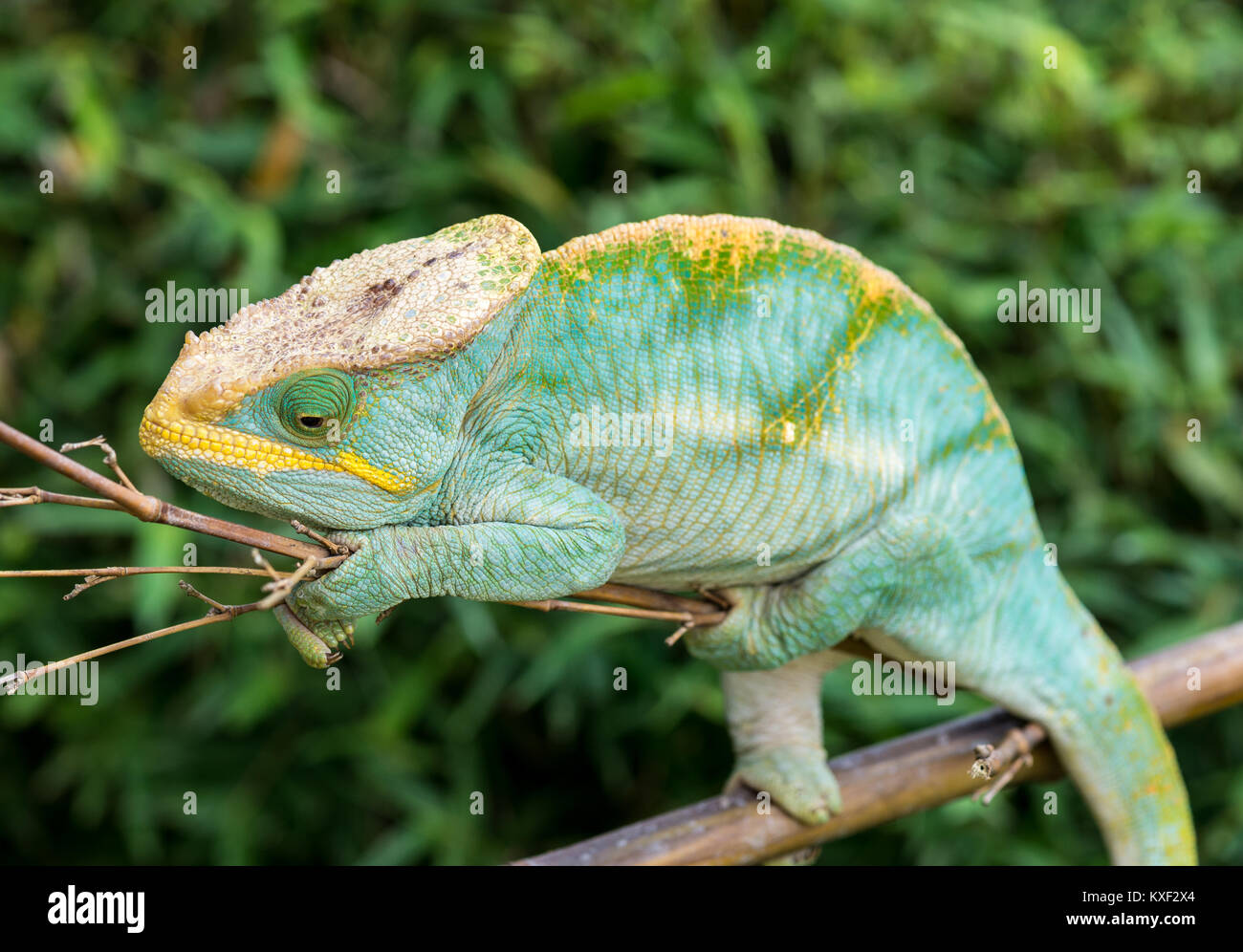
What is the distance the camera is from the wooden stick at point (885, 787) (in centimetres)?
175

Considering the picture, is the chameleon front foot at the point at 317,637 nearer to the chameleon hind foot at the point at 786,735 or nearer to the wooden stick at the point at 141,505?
the wooden stick at the point at 141,505

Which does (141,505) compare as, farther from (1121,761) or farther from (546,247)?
(546,247)

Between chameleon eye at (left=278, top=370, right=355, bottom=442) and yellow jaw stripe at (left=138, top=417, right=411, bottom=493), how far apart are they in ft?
0.10

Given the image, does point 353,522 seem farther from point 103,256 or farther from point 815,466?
point 103,256

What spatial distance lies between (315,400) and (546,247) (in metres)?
2.39

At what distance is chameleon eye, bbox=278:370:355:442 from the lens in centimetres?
124

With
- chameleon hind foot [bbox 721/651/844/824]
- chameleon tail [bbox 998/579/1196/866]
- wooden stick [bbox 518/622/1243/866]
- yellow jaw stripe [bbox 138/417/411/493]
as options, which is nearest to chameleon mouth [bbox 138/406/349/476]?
yellow jaw stripe [bbox 138/417/411/493]

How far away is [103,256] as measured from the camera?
11.9 feet

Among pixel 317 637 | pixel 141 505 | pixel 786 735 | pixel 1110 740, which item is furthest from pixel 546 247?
pixel 141 505

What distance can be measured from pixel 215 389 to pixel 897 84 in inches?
119

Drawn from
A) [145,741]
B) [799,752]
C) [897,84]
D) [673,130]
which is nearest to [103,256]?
[145,741]

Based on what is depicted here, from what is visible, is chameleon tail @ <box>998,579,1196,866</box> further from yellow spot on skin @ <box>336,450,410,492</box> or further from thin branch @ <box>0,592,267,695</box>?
thin branch @ <box>0,592,267,695</box>

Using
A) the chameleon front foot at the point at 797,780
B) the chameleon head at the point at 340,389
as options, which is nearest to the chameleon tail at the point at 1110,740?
the chameleon front foot at the point at 797,780

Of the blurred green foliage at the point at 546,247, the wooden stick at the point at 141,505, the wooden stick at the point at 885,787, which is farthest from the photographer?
the blurred green foliage at the point at 546,247
